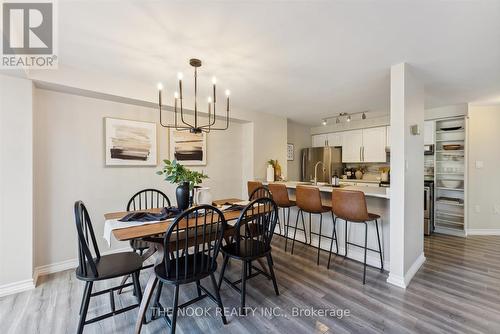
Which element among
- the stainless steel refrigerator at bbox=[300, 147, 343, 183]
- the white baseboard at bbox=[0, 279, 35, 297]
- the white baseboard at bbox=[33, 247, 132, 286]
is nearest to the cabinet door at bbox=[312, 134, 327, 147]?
the stainless steel refrigerator at bbox=[300, 147, 343, 183]

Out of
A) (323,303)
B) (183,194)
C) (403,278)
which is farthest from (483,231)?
(183,194)

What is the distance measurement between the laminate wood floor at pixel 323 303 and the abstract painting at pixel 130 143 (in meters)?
1.43

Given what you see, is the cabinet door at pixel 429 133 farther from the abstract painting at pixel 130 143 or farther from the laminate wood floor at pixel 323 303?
the abstract painting at pixel 130 143

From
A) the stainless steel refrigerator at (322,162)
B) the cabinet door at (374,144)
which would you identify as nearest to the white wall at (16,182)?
the stainless steel refrigerator at (322,162)

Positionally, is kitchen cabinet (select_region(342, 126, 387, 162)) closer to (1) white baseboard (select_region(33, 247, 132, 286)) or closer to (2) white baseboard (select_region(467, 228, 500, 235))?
(2) white baseboard (select_region(467, 228, 500, 235))

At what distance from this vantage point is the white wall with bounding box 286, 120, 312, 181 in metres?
5.48

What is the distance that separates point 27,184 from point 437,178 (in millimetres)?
6129

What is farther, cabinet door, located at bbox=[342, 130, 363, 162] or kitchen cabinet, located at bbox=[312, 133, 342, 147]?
kitchen cabinet, located at bbox=[312, 133, 342, 147]

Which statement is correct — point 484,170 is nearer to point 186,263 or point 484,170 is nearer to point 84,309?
point 186,263

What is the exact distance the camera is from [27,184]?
2.22 meters

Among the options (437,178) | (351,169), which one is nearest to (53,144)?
(351,169)

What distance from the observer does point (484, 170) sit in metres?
3.97

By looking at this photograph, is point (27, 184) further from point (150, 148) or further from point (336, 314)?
point (336, 314)

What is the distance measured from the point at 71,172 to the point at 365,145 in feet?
17.2
